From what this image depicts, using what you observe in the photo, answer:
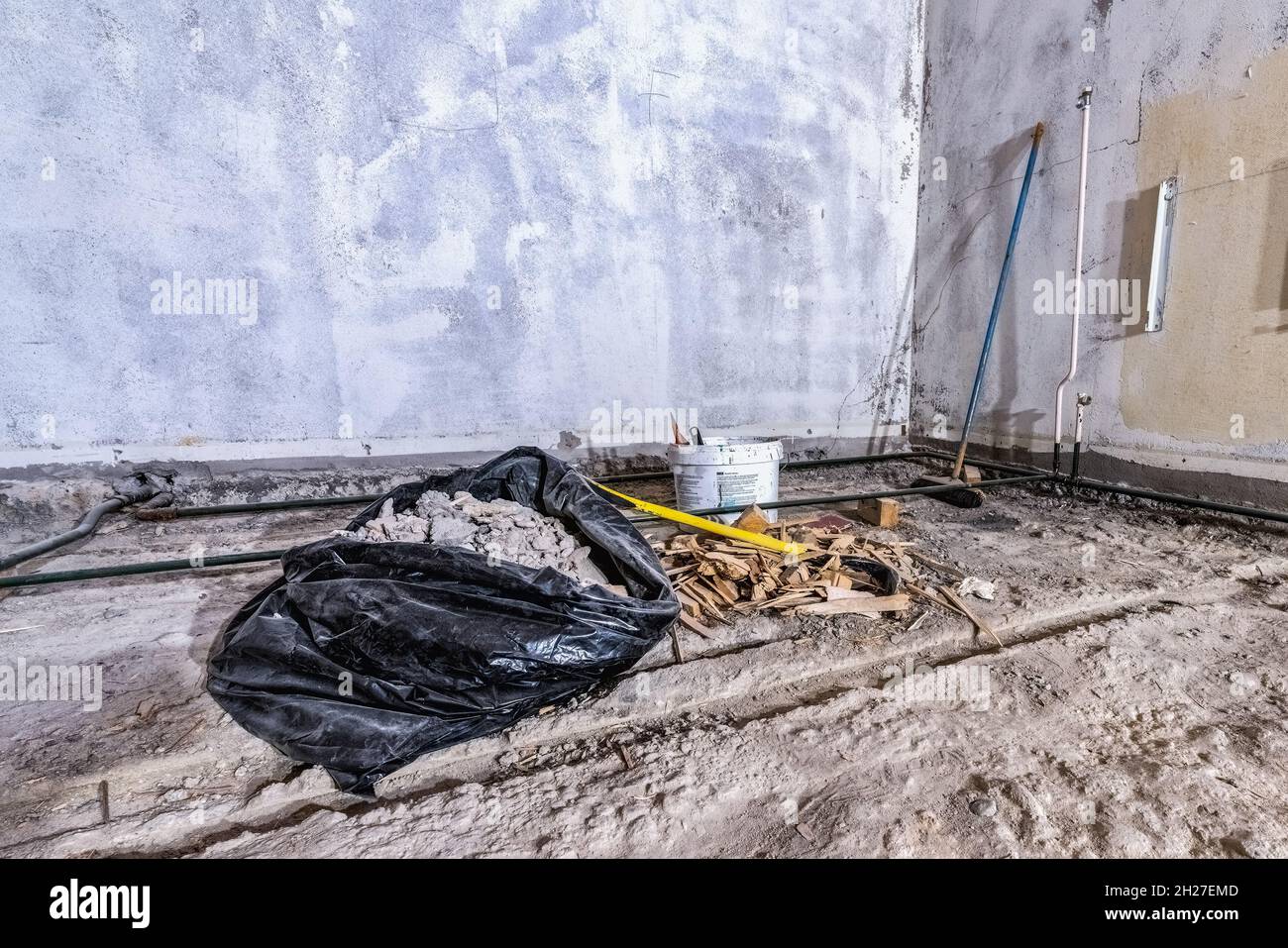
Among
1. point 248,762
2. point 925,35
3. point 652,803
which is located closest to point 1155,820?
point 652,803

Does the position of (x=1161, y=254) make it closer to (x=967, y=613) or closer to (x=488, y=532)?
(x=967, y=613)

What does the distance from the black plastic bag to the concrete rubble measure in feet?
0.43

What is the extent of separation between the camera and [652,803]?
1181mm

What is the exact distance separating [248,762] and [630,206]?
11.5 ft

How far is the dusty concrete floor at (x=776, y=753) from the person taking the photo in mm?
1109

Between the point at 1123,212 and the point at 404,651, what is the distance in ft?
12.8

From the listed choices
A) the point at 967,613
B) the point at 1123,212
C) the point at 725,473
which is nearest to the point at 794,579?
the point at 967,613

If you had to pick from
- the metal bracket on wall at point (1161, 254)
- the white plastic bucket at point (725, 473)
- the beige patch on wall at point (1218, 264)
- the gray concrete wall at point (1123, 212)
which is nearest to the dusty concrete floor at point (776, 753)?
the white plastic bucket at point (725, 473)

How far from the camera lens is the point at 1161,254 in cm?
299

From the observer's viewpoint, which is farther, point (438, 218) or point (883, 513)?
point (438, 218)

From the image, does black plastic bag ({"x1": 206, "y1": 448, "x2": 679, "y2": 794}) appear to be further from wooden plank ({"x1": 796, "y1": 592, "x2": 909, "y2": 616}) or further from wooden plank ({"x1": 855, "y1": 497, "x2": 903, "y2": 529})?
wooden plank ({"x1": 855, "y1": 497, "x2": 903, "y2": 529})

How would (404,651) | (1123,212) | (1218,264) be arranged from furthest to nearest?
(1123,212), (1218,264), (404,651)

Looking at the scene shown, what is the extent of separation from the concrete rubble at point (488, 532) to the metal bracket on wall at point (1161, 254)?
3138 mm

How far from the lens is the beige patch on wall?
2.61 m
